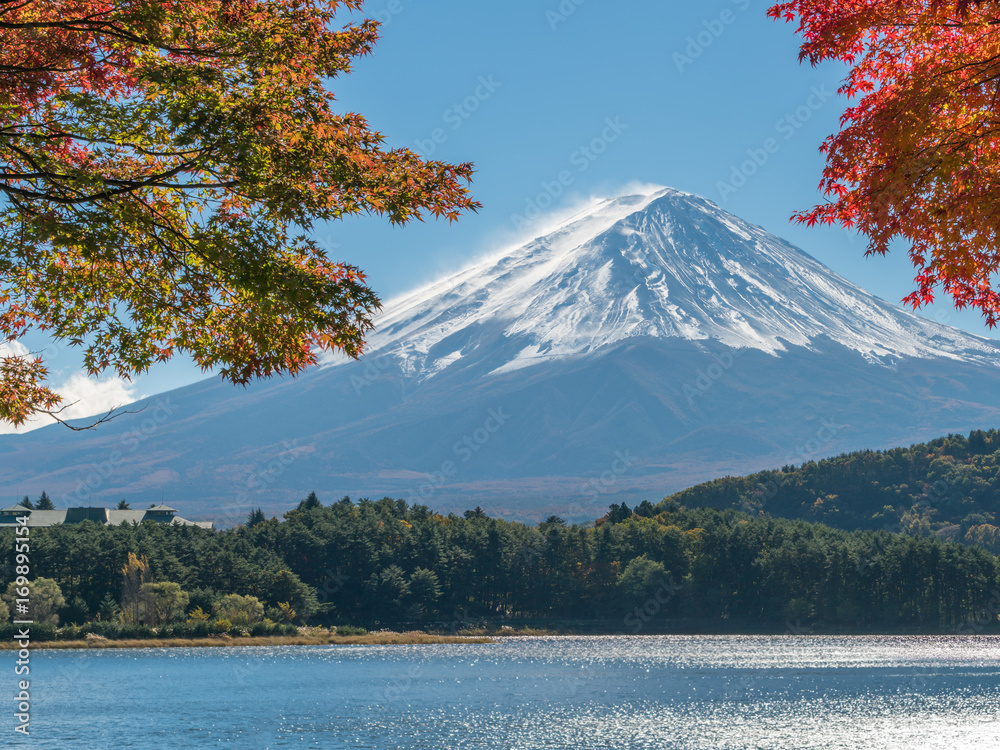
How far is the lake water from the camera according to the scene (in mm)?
37312

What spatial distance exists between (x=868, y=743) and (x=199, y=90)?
38.1 meters

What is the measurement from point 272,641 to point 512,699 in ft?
117

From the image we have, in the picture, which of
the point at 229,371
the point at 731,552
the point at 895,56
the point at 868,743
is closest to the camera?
the point at 895,56

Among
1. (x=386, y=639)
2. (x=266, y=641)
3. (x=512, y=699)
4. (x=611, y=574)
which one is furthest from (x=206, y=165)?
(x=611, y=574)

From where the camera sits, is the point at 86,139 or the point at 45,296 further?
the point at 45,296

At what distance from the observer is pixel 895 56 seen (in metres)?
7.97

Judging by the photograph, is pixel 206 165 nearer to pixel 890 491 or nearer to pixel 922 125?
pixel 922 125

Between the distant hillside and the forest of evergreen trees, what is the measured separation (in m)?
51.5

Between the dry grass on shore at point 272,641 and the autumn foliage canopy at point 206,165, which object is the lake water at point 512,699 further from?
the autumn foliage canopy at point 206,165

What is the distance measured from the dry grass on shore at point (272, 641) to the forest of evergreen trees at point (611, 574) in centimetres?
470

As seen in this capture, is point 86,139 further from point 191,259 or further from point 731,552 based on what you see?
point 731,552

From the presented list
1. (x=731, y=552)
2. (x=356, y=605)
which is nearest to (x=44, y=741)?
(x=356, y=605)

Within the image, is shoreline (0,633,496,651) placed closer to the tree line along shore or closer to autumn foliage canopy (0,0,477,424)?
the tree line along shore

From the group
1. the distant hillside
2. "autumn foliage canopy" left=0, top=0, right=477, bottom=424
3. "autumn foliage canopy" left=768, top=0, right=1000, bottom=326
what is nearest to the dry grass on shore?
"autumn foliage canopy" left=0, top=0, right=477, bottom=424
